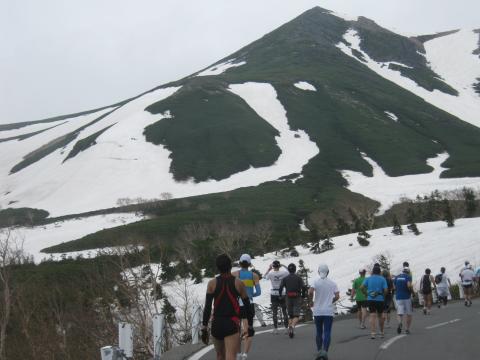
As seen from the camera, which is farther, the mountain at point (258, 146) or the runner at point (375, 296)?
the mountain at point (258, 146)

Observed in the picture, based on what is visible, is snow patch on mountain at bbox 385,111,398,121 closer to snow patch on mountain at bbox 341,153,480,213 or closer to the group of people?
snow patch on mountain at bbox 341,153,480,213

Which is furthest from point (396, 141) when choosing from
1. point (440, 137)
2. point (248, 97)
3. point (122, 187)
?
point (122, 187)

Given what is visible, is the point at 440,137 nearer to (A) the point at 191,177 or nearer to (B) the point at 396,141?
(B) the point at 396,141

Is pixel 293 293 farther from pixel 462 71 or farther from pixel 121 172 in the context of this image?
pixel 462 71

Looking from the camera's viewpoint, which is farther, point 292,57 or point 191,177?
point 292,57

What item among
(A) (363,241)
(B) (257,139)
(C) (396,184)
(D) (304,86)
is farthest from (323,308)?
(D) (304,86)

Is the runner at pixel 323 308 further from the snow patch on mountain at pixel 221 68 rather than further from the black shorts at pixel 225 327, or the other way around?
the snow patch on mountain at pixel 221 68

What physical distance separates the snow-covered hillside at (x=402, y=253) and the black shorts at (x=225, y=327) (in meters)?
27.0

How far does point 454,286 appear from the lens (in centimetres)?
3353

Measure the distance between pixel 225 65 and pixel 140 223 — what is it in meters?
116

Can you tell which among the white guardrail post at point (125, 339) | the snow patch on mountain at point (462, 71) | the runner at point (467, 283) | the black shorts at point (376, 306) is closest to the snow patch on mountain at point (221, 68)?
the snow patch on mountain at point (462, 71)

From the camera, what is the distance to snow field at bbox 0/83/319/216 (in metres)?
92.6

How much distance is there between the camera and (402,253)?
41.0m

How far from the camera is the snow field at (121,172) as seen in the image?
304 ft
